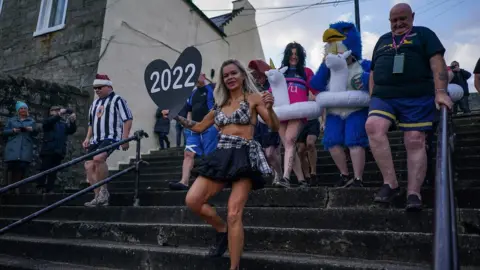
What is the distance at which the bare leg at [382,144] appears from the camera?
10.1 ft

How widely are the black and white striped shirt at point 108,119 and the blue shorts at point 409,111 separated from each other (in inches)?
123

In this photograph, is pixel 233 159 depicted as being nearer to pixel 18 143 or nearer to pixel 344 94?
Answer: pixel 344 94

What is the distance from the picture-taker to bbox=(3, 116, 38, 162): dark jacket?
6.33m

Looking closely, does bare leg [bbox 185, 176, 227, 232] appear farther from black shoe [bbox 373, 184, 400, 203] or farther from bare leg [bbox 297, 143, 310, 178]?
bare leg [bbox 297, 143, 310, 178]

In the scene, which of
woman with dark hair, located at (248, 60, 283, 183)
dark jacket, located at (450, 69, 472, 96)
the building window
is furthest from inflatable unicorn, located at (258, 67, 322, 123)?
the building window

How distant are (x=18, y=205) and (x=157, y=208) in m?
2.88

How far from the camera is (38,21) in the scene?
35.9 ft

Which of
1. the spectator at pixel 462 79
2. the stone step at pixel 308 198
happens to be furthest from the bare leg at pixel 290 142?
the spectator at pixel 462 79

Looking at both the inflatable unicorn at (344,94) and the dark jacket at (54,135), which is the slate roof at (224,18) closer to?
the dark jacket at (54,135)

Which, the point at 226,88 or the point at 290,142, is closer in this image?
the point at 226,88

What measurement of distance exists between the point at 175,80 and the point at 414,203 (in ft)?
6.75

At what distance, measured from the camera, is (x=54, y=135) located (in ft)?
21.6

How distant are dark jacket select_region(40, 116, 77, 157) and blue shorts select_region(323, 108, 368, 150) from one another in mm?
4365

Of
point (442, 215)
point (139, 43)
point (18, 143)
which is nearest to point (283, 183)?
point (442, 215)
